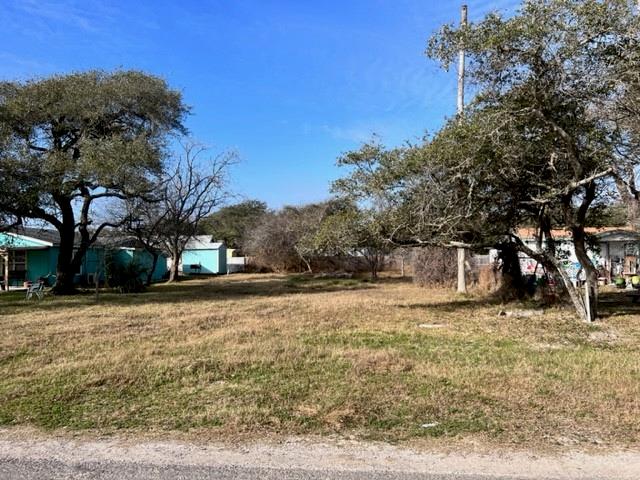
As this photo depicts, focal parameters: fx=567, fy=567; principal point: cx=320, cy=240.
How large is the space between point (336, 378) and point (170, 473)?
3.06m

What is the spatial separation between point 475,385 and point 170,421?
3.25 metres

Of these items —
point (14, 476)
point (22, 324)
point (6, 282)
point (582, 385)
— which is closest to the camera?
point (14, 476)

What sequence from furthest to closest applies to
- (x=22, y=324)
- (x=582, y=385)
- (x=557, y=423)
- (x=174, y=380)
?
1. (x=22, y=324)
2. (x=174, y=380)
3. (x=582, y=385)
4. (x=557, y=423)

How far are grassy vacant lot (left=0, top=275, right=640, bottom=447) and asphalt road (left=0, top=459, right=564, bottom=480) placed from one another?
0.71m

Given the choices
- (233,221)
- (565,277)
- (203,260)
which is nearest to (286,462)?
(565,277)

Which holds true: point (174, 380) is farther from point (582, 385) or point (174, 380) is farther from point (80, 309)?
point (80, 309)

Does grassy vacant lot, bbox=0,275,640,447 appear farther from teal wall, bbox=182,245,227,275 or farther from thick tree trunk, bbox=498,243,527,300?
teal wall, bbox=182,245,227,275

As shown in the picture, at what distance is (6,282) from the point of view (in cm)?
2662

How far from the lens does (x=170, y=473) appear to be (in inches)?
152

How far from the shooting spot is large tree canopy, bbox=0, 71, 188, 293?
60.0ft

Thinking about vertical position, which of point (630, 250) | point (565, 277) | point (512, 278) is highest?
point (630, 250)

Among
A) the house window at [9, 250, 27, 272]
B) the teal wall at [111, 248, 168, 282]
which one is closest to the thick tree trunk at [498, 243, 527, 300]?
the teal wall at [111, 248, 168, 282]

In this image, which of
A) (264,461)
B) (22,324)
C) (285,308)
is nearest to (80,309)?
(22,324)

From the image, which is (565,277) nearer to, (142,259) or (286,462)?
(286,462)
